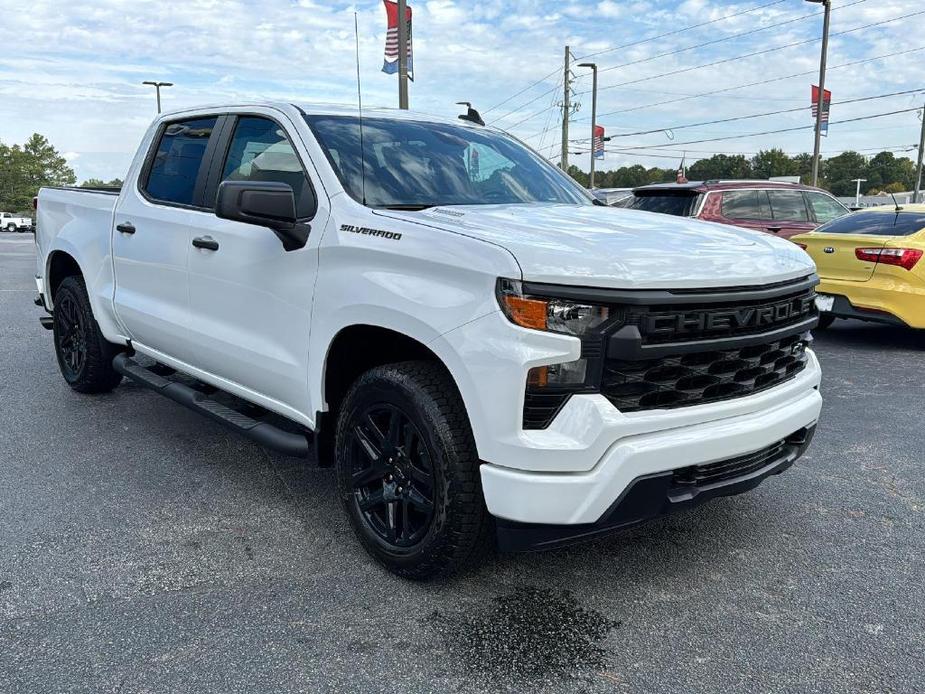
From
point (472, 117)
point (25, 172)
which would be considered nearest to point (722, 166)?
point (25, 172)

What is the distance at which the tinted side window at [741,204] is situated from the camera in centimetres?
945

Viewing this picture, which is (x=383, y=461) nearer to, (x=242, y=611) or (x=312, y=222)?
(x=242, y=611)

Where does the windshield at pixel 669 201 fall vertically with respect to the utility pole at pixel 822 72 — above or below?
below

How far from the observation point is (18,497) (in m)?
3.91

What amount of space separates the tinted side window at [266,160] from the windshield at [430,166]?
17 cm

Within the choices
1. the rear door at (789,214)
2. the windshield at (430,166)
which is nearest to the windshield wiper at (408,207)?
the windshield at (430,166)

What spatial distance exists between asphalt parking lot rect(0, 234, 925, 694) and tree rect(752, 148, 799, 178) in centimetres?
10392

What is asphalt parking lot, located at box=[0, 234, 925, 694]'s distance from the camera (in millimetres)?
2510

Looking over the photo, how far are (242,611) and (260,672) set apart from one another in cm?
40

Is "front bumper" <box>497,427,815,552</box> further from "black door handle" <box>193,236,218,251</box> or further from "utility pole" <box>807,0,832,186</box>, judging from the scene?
Result: "utility pole" <box>807,0,832,186</box>

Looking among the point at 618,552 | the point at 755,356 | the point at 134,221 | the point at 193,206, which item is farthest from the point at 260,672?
the point at 134,221

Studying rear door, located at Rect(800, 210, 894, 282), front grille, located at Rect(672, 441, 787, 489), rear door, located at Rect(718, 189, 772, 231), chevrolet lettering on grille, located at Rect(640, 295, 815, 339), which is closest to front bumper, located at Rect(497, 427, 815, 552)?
front grille, located at Rect(672, 441, 787, 489)

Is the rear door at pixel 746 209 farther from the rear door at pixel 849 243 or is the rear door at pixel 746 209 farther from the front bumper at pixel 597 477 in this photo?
the front bumper at pixel 597 477

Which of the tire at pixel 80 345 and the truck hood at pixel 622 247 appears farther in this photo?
the tire at pixel 80 345
